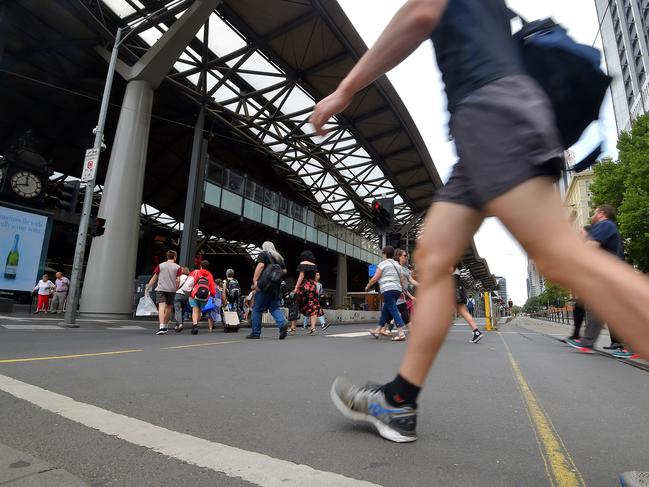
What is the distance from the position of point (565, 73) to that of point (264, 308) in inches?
266

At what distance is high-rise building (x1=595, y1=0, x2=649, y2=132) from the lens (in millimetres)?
48084

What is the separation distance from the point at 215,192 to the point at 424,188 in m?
17.1

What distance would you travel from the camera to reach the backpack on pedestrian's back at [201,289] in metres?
8.34

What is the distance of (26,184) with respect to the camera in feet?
54.4

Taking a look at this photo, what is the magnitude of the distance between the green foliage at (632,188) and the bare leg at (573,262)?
80.1 feet

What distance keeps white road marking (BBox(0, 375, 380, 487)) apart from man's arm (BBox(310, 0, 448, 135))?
1.29 m

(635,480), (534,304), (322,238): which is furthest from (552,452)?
(534,304)

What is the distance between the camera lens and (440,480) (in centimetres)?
128

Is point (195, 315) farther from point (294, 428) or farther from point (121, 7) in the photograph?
point (121, 7)

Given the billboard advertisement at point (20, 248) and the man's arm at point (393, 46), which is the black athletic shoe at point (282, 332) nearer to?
the man's arm at point (393, 46)

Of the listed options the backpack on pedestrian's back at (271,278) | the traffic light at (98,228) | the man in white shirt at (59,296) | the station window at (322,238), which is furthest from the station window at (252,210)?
the backpack on pedestrian's back at (271,278)

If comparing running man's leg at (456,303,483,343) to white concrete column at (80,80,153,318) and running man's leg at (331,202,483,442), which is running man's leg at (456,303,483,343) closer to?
running man's leg at (331,202,483,442)

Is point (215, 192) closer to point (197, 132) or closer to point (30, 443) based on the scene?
point (197, 132)

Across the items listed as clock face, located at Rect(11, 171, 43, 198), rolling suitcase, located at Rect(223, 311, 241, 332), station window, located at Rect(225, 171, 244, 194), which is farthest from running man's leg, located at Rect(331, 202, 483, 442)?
station window, located at Rect(225, 171, 244, 194)
